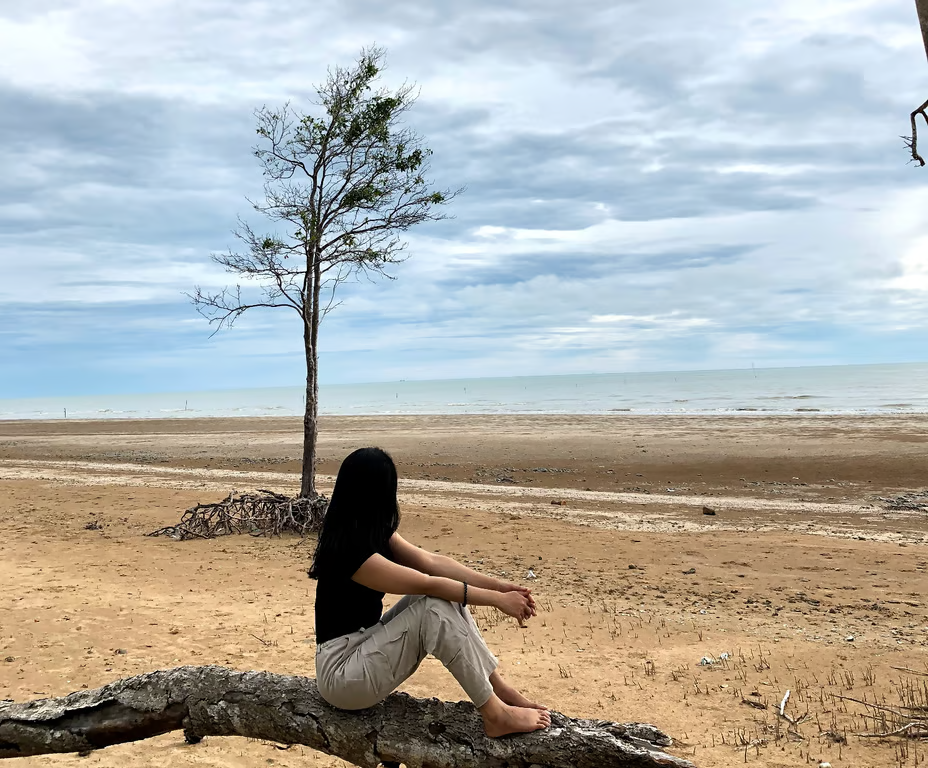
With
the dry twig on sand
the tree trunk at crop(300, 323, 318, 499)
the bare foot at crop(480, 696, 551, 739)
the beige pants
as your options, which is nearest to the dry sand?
the dry twig on sand

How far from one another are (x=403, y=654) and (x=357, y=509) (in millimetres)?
762

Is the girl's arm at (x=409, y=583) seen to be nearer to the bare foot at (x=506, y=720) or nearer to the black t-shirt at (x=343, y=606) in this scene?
the black t-shirt at (x=343, y=606)

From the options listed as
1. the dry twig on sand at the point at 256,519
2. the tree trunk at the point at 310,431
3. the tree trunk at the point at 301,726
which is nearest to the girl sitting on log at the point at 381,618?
the tree trunk at the point at 301,726

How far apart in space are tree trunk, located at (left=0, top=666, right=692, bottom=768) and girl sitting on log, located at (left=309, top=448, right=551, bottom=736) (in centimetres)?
11

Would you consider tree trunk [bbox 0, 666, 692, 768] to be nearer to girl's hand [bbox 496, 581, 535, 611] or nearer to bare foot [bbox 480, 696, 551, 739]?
bare foot [bbox 480, 696, 551, 739]

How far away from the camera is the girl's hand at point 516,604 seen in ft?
12.0

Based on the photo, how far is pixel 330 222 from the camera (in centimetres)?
1399

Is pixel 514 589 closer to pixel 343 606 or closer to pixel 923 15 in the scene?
pixel 343 606

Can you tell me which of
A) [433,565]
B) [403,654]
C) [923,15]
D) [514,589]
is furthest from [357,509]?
[923,15]

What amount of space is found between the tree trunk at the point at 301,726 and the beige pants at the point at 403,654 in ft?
0.55

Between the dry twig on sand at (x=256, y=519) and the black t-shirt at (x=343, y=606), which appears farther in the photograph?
the dry twig on sand at (x=256, y=519)

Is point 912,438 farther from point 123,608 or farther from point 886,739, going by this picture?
point 123,608

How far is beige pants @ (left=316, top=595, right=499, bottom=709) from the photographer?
349 centimetres

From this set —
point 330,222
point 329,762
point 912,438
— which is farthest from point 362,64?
point 912,438
